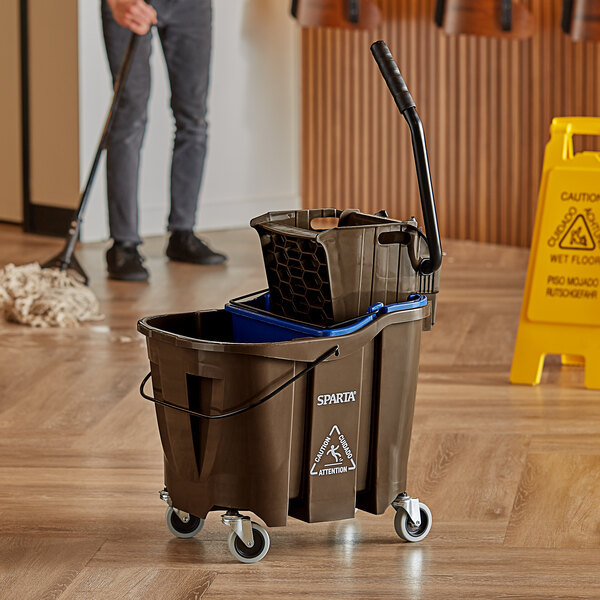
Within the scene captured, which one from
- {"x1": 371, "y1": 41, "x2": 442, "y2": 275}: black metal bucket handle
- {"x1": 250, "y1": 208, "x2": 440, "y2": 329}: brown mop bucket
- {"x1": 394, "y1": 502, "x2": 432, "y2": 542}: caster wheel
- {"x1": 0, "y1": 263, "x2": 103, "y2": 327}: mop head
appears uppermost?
{"x1": 371, "y1": 41, "x2": 442, "y2": 275}: black metal bucket handle

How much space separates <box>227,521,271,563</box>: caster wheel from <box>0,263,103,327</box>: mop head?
161 centimetres

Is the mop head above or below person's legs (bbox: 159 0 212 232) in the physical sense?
below

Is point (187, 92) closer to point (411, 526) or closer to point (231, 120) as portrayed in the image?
point (231, 120)

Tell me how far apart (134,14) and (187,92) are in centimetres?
A: 48

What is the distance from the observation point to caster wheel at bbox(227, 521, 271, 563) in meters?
1.53

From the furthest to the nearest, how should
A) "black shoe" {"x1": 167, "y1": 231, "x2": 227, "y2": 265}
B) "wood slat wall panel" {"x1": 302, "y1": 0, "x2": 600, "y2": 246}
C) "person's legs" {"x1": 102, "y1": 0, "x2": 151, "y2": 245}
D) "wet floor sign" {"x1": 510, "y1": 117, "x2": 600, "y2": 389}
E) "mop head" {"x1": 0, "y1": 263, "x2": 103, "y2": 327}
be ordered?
"wood slat wall panel" {"x1": 302, "y1": 0, "x2": 600, "y2": 246}, "black shoe" {"x1": 167, "y1": 231, "x2": 227, "y2": 265}, "person's legs" {"x1": 102, "y1": 0, "x2": 151, "y2": 245}, "mop head" {"x1": 0, "y1": 263, "x2": 103, "y2": 327}, "wet floor sign" {"x1": 510, "y1": 117, "x2": 600, "y2": 389}

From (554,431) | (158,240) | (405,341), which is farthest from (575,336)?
(158,240)

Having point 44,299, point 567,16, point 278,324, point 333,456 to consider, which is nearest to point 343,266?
point 278,324

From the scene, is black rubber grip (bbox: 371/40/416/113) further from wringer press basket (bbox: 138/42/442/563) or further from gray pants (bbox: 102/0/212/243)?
gray pants (bbox: 102/0/212/243)

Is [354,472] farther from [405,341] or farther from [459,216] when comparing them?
[459,216]

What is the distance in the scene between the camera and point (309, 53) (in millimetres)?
4805

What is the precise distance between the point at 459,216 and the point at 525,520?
2.92 meters

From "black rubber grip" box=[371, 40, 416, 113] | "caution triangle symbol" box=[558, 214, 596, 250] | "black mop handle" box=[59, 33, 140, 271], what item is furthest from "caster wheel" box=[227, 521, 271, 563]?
"black mop handle" box=[59, 33, 140, 271]

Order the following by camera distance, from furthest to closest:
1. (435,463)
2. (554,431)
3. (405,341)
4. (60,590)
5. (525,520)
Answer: (554,431) → (435,463) → (525,520) → (405,341) → (60,590)
